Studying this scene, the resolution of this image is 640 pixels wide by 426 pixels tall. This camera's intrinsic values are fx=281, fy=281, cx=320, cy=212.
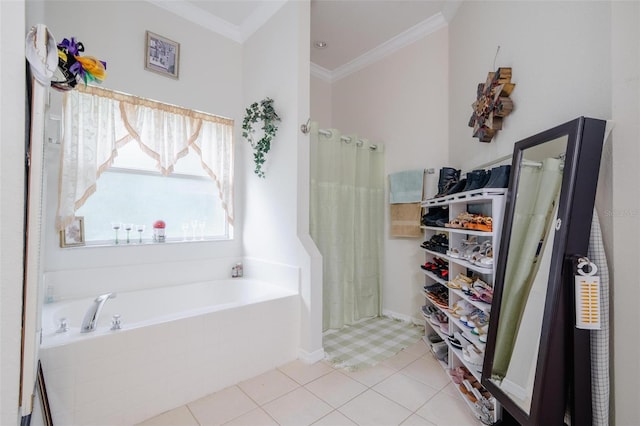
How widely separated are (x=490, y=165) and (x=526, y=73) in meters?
0.59

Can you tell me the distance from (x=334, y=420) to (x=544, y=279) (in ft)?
4.22

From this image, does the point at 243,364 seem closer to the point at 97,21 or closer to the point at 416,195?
the point at 416,195

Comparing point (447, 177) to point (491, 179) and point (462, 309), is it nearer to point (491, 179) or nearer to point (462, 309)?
point (491, 179)

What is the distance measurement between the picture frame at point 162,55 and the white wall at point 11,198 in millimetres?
1935

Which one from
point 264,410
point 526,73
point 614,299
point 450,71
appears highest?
point 450,71

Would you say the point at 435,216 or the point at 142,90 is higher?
the point at 142,90

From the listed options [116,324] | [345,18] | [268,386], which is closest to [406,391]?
[268,386]

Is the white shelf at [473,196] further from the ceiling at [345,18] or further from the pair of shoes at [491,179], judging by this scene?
the ceiling at [345,18]

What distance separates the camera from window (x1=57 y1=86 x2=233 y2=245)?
2.08 meters

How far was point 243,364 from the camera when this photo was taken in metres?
1.94

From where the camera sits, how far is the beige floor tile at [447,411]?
5.03 feet

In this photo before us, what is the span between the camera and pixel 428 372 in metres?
2.04

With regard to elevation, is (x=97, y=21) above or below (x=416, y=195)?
above

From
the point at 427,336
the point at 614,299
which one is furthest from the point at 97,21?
the point at 427,336
